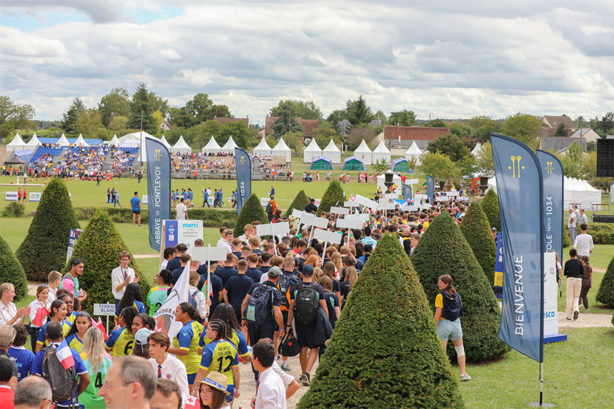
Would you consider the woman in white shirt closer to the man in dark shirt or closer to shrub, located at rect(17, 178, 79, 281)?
shrub, located at rect(17, 178, 79, 281)

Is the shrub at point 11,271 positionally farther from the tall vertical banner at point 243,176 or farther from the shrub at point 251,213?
the tall vertical banner at point 243,176

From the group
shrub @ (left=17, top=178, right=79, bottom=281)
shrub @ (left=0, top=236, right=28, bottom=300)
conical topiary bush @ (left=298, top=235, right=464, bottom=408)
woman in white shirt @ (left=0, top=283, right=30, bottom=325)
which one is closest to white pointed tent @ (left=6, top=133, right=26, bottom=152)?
shrub @ (left=17, top=178, right=79, bottom=281)

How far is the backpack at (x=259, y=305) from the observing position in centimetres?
967

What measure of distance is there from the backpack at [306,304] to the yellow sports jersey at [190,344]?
2.34 m

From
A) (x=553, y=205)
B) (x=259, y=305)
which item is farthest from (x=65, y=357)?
(x=553, y=205)

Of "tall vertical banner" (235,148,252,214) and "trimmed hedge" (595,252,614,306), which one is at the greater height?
"tall vertical banner" (235,148,252,214)

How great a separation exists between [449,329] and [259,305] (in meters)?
2.81

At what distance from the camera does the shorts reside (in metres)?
9.65

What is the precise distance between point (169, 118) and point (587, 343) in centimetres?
17541

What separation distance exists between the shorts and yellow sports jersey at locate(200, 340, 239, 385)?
4029mm

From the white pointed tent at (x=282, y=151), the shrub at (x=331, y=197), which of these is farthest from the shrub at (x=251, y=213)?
the white pointed tent at (x=282, y=151)

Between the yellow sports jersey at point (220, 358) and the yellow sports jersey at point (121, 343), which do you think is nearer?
the yellow sports jersey at point (220, 358)

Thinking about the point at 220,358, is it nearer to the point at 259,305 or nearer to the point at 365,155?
the point at 259,305

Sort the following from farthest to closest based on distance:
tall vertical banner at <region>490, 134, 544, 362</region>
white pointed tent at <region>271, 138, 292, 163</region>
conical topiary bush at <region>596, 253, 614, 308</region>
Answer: white pointed tent at <region>271, 138, 292, 163</region>
conical topiary bush at <region>596, 253, 614, 308</region>
tall vertical banner at <region>490, 134, 544, 362</region>
